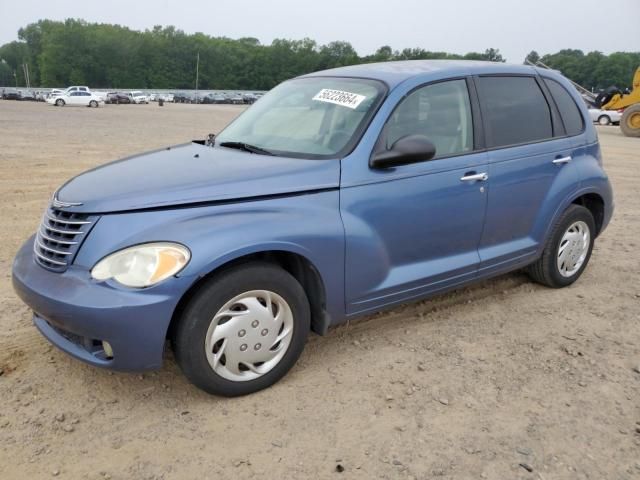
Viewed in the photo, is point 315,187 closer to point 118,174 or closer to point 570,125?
point 118,174

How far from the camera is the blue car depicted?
275cm

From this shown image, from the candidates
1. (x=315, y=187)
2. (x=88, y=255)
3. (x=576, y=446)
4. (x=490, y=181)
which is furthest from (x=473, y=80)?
(x=88, y=255)

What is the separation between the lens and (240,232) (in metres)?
2.88

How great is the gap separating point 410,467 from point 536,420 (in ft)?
2.62

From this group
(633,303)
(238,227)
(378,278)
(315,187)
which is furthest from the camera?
(633,303)

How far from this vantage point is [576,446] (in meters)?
2.75

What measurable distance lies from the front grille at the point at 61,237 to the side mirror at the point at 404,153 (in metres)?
1.59

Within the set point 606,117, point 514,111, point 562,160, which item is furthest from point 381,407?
point 606,117

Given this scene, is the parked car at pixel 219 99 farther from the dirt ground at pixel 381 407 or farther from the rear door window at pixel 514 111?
the rear door window at pixel 514 111

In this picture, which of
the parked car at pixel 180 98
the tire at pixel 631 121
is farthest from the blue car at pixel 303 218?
the parked car at pixel 180 98

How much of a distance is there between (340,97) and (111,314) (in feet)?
6.58

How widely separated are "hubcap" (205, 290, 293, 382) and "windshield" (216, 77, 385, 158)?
0.95 metres

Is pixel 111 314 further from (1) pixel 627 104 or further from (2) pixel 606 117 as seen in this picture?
(2) pixel 606 117

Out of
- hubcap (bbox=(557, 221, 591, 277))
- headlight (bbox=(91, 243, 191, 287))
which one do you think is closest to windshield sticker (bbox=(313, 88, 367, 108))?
headlight (bbox=(91, 243, 191, 287))
